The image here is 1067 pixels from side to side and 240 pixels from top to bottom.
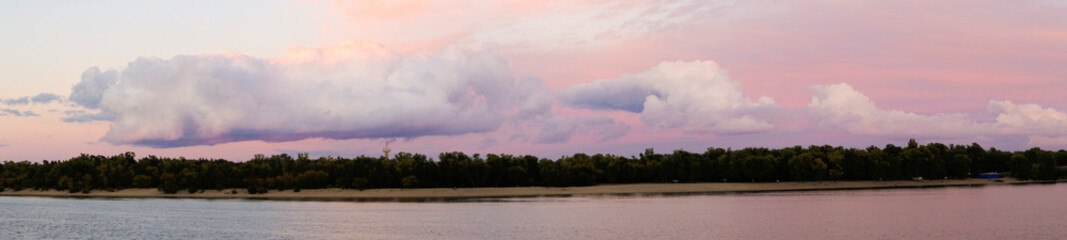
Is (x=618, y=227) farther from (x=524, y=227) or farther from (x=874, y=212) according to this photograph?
(x=874, y=212)

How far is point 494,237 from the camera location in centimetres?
8862

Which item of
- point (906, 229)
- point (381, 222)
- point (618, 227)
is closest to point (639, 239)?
point (618, 227)

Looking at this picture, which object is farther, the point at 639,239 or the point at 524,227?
the point at 524,227

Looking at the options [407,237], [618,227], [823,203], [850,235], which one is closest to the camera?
[850,235]

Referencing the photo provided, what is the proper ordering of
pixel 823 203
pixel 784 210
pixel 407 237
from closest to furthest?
pixel 407 237 < pixel 784 210 < pixel 823 203

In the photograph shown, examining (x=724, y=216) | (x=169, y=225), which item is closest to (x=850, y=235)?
(x=724, y=216)

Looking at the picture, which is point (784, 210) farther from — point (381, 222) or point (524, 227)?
point (381, 222)

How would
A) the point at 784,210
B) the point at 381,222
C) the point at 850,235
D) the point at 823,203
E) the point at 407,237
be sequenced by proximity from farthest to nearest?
the point at 823,203 → the point at 784,210 → the point at 381,222 → the point at 407,237 → the point at 850,235

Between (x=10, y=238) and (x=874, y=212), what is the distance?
109623mm

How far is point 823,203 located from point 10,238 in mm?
119175

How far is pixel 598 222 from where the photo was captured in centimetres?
10456

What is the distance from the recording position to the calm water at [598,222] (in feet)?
289

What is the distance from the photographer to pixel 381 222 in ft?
365

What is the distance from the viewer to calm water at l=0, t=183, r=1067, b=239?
88062 millimetres
